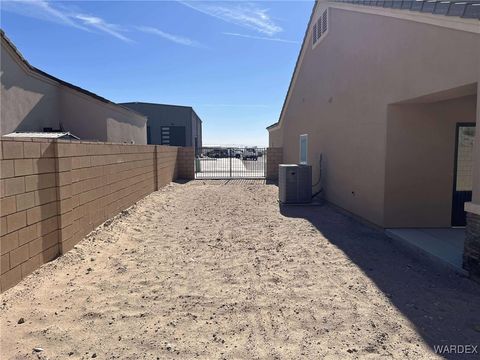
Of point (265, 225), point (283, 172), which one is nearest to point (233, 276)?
point (265, 225)

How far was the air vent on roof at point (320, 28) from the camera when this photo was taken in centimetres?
1073

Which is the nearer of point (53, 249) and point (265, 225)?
point (53, 249)

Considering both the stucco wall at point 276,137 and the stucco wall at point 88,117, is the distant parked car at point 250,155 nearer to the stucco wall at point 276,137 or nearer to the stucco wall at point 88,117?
the stucco wall at point 276,137

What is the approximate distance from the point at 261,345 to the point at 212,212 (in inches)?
260

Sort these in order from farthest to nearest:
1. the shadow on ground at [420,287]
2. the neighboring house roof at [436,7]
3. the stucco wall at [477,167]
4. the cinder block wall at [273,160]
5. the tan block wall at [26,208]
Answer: the cinder block wall at [273,160] < the neighboring house roof at [436,7] < the stucco wall at [477,167] < the tan block wall at [26,208] < the shadow on ground at [420,287]

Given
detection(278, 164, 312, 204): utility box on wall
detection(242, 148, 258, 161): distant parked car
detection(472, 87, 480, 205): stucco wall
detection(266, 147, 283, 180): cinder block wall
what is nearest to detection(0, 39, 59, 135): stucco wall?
detection(278, 164, 312, 204): utility box on wall

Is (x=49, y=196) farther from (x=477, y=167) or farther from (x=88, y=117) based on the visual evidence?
(x=88, y=117)

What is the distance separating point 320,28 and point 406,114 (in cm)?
605

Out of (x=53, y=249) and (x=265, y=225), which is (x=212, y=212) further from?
(x=53, y=249)

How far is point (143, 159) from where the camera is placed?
1085cm

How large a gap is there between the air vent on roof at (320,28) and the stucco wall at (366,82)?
325mm

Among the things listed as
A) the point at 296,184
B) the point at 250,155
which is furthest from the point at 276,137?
the point at 250,155

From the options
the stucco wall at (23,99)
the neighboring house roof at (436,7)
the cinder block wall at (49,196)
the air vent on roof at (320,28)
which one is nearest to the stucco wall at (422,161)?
the neighboring house roof at (436,7)

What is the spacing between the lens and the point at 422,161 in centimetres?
675
